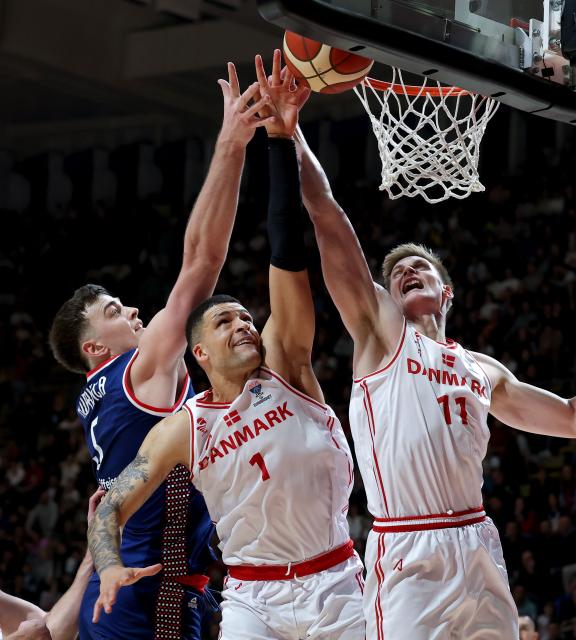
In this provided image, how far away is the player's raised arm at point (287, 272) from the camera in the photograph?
458 cm

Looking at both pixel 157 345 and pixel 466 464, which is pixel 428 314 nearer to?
pixel 466 464

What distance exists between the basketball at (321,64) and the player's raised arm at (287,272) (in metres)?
0.10

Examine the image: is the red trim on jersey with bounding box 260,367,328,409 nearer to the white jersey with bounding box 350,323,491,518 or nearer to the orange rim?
the white jersey with bounding box 350,323,491,518

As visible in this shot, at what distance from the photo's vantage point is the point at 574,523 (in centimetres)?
1051

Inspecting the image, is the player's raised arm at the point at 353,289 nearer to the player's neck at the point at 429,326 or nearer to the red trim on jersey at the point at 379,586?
the player's neck at the point at 429,326

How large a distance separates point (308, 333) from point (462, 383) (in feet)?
2.20

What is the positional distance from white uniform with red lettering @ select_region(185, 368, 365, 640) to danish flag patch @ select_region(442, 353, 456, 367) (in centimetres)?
55

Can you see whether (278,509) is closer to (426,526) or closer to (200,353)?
(426,526)

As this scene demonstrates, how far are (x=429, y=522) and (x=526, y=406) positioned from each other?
95 cm

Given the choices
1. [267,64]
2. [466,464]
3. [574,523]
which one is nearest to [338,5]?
[466,464]

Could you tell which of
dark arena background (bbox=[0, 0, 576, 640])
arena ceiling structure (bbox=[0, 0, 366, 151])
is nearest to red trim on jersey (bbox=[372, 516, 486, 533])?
dark arena background (bbox=[0, 0, 576, 640])

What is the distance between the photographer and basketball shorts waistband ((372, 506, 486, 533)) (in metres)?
4.38

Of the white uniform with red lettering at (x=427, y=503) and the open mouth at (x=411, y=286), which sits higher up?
the open mouth at (x=411, y=286)

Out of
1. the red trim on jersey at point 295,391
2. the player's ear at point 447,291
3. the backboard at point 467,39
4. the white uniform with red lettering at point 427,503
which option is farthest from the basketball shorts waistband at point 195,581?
the backboard at point 467,39
